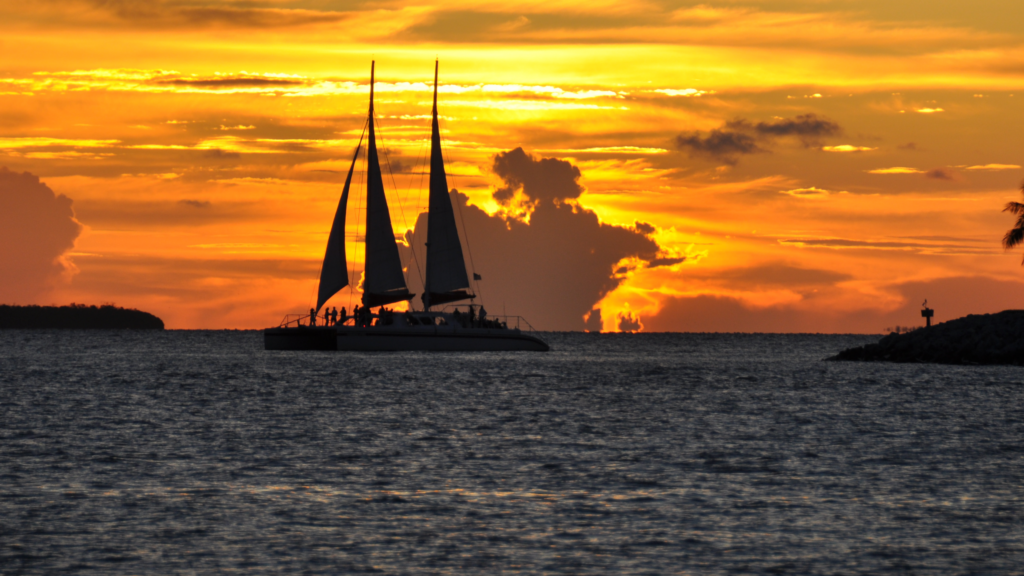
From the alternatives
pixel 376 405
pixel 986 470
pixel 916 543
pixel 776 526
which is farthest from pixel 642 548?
pixel 376 405

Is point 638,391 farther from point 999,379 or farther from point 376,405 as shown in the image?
point 999,379

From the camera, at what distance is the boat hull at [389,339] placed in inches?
3674

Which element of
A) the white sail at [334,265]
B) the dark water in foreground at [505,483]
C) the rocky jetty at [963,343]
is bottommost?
the dark water in foreground at [505,483]

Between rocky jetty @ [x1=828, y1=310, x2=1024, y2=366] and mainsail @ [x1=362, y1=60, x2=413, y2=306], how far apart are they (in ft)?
144

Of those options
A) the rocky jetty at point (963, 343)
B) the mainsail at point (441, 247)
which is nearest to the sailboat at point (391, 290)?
the mainsail at point (441, 247)

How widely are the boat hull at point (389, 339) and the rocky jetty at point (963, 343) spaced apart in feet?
116

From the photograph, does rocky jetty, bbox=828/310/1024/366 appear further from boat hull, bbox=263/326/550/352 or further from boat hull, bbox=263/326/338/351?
boat hull, bbox=263/326/338/351

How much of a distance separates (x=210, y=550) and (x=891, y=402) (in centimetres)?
4121

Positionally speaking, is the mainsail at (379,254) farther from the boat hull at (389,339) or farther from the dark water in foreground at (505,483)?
the dark water in foreground at (505,483)

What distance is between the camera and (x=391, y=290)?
3743 inches

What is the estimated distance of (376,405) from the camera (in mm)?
48156

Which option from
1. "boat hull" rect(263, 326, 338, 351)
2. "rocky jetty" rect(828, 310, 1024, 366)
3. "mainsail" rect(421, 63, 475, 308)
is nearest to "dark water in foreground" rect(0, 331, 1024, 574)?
"boat hull" rect(263, 326, 338, 351)

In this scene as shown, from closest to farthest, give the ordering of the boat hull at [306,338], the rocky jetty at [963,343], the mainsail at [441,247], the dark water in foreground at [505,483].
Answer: the dark water in foreground at [505,483] < the rocky jetty at [963,343] < the boat hull at [306,338] < the mainsail at [441,247]

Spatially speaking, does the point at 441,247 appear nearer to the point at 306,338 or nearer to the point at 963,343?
the point at 306,338
